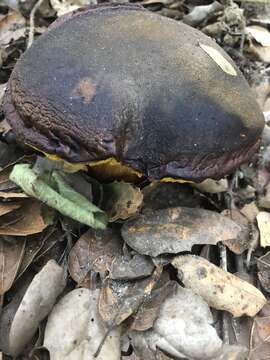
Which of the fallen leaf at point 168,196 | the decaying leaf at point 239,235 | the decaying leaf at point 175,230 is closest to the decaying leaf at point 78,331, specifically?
the decaying leaf at point 175,230

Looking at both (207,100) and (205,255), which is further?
(205,255)

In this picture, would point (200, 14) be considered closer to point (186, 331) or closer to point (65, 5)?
point (65, 5)

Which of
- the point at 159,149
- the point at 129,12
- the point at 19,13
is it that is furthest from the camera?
the point at 19,13

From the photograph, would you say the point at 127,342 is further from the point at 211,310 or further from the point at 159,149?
the point at 159,149

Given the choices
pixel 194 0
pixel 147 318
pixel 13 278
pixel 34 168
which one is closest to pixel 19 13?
pixel 194 0

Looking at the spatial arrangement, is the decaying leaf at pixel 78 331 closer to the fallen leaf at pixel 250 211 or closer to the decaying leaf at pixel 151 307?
the decaying leaf at pixel 151 307

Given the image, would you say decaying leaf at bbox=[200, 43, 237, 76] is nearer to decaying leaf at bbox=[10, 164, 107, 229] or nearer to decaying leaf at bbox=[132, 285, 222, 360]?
decaying leaf at bbox=[10, 164, 107, 229]
